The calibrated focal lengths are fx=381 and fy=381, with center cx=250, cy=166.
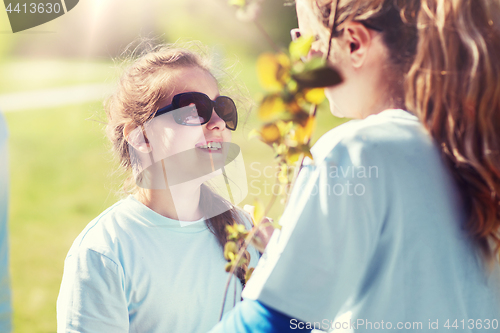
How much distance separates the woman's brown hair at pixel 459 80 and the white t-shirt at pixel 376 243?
0.04 meters

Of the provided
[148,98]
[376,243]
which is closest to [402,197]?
[376,243]

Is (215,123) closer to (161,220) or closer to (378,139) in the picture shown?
(161,220)

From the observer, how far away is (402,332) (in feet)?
2.30

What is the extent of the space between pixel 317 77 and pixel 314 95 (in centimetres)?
3

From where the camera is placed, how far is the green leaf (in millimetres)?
595

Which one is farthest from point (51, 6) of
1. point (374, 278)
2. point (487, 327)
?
point (487, 327)

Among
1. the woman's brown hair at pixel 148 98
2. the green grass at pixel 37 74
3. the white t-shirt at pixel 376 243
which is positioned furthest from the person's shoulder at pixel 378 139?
the green grass at pixel 37 74

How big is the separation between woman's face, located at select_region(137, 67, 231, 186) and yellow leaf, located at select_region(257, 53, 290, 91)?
0.81m

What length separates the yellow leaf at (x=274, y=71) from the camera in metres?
0.60

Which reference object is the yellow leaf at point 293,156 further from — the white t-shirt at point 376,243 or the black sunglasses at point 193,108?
the black sunglasses at point 193,108

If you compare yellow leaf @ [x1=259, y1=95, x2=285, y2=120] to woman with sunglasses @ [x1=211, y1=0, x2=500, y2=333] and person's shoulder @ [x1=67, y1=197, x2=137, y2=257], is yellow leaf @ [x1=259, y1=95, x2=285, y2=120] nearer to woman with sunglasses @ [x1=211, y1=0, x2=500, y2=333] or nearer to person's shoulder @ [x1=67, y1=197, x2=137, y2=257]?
woman with sunglasses @ [x1=211, y1=0, x2=500, y2=333]

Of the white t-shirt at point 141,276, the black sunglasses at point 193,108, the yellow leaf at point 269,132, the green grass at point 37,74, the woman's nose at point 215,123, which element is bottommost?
the green grass at point 37,74

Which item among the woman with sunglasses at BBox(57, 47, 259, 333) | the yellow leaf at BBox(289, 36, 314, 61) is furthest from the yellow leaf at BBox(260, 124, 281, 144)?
the woman with sunglasses at BBox(57, 47, 259, 333)

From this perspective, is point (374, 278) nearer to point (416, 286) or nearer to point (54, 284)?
point (416, 286)
